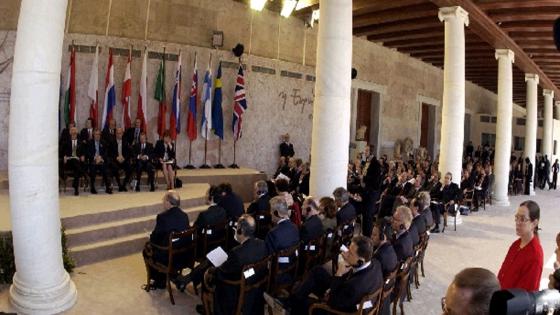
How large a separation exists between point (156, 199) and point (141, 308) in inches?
140

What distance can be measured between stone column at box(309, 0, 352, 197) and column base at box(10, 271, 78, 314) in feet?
13.1

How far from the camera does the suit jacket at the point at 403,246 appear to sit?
4617 millimetres

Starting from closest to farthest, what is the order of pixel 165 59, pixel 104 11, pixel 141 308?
pixel 141 308 → pixel 104 11 → pixel 165 59

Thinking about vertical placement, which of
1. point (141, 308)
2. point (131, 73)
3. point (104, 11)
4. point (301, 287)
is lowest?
point (141, 308)

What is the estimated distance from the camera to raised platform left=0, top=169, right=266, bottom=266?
19.9 ft

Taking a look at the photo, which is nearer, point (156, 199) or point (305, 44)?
point (156, 199)

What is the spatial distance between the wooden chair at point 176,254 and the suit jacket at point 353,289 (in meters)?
1.99

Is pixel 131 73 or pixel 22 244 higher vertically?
pixel 131 73

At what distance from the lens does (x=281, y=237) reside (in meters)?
4.59

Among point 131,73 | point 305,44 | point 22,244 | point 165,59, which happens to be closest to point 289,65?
point 305,44

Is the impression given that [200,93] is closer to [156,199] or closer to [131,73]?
[131,73]

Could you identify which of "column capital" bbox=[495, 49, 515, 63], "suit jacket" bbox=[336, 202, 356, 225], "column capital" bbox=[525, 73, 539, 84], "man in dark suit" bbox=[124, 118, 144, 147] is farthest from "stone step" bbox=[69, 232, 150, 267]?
"column capital" bbox=[525, 73, 539, 84]

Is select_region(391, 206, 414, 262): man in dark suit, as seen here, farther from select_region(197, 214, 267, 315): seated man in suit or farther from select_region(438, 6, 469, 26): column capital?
select_region(438, 6, 469, 26): column capital

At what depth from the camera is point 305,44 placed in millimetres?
13977
